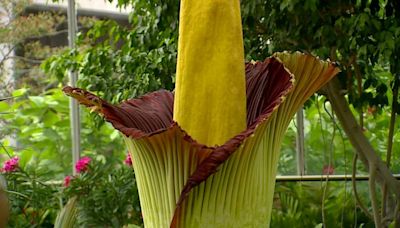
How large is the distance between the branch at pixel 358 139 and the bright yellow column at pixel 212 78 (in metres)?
2.17

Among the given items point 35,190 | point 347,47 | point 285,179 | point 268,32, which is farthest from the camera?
point 285,179

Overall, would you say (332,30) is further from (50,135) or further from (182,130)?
(50,135)

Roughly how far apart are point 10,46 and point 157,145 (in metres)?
4.12

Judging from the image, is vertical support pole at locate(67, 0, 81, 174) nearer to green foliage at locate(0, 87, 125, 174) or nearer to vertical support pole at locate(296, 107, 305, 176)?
green foliage at locate(0, 87, 125, 174)

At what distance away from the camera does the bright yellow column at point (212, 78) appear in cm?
71

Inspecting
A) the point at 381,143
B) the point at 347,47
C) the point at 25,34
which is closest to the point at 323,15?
the point at 347,47

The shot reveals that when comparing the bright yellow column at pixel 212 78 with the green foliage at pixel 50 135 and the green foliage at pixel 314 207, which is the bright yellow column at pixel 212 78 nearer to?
the green foliage at pixel 314 207

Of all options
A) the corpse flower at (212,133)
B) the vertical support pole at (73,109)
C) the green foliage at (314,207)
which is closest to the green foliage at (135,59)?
the green foliage at (314,207)

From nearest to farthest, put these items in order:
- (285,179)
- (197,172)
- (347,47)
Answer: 1. (197,172)
2. (347,47)
3. (285,179)

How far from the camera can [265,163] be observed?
771 millimetres

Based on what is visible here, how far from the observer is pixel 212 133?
2.35 feet

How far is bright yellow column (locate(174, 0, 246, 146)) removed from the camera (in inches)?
28.0

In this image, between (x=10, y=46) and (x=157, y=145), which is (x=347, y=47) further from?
(x=10, y=46)

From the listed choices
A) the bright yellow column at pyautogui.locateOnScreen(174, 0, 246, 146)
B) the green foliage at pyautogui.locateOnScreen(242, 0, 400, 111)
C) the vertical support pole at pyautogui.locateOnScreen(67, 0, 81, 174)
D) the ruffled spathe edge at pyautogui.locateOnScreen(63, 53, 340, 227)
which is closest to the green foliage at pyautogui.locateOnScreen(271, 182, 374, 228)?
the green foliage at pyautogui.locateOnScreen(242, 0, 400, 111)
